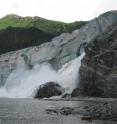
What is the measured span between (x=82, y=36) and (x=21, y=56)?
1929cm

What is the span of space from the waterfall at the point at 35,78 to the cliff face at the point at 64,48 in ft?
5.52

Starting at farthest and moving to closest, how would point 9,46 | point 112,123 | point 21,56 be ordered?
1. point 9,46
2. point 21,56
3. point 112,123

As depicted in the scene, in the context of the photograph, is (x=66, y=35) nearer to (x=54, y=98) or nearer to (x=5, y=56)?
(x=5, y=56)

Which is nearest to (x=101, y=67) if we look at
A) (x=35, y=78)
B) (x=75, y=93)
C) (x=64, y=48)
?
(x=75, y=93)

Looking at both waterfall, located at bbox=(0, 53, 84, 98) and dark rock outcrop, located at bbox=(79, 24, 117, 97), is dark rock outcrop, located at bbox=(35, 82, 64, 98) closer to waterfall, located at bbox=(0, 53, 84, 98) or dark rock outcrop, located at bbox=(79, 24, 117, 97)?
waterfall, located at bbox=(0, 53, 84, 98)

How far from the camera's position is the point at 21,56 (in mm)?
148750

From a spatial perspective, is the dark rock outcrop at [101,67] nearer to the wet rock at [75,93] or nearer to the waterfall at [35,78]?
the wet rock at [75,93]

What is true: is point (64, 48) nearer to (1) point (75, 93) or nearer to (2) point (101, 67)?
(2) point (101, 67)

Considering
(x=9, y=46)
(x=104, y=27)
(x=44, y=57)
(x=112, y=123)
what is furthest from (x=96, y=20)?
(x=112, y=123)

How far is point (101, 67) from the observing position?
124 metres

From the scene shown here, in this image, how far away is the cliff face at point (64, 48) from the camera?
14338 cm

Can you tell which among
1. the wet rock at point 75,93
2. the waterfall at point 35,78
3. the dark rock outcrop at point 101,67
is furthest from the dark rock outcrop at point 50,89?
the dark rock outcrop at point 101,67

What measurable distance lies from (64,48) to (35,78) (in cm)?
1210

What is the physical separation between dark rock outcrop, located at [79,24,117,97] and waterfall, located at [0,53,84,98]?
6.04 m
